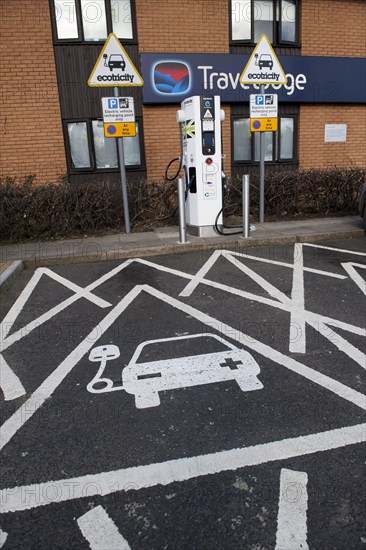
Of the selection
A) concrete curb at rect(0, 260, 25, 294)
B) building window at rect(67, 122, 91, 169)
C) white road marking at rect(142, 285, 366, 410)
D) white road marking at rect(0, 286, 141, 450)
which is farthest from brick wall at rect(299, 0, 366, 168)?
white road marking at rect(0, 286, 141, 450)

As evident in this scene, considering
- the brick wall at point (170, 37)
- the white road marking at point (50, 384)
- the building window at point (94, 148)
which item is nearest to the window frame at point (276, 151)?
the brick wall at point (170, 37)

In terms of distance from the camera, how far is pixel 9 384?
3133 millimetres

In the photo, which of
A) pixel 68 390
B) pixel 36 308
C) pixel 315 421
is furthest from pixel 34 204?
pixel 315 421

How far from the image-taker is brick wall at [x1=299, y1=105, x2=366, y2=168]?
35.6 feet

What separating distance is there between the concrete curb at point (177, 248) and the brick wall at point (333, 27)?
5.75 m

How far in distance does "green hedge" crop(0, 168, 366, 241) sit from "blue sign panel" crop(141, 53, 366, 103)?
223 centimetres

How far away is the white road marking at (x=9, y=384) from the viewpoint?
298 cm

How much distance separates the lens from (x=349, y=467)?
218cm

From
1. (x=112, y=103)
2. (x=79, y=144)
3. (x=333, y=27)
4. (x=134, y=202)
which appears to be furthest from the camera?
(x=333, y=27)

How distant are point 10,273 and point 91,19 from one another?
6902mm

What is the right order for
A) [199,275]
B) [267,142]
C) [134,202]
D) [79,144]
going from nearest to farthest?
[199,275] < [134,202] < [79,144] < [267,142]

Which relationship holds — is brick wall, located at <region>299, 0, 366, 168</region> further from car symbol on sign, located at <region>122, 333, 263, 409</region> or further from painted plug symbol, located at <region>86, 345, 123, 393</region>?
painted plug symbol, located at <region>86, 345, 123, 393</region>

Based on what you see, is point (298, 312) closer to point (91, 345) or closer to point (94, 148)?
point (91, 345)

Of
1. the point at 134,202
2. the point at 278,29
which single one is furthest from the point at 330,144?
the point at 134,202
